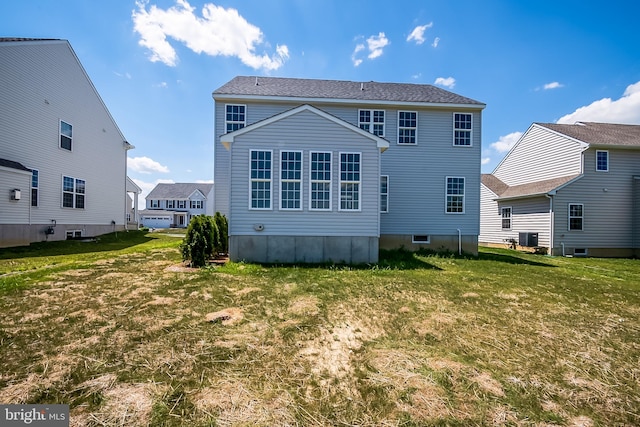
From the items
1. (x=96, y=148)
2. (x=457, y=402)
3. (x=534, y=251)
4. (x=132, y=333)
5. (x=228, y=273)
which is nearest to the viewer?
(x=457, y=402)

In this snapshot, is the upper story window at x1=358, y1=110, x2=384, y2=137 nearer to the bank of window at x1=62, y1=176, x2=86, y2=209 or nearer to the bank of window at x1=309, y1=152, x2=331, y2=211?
the bank of window at x1=309, y1=152, x2=331, y2=211

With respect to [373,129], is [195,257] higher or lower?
lower

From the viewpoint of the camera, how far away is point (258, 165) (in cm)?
946

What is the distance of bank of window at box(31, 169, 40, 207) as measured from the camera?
43.7ft

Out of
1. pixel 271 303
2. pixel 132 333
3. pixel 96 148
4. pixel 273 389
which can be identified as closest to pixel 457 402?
pixel 273 389

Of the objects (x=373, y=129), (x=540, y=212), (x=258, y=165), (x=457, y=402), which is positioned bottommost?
(x=457, y=402)

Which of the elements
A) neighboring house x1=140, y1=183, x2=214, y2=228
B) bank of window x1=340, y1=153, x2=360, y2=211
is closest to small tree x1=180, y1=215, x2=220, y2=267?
bank of window x1=340, y1=153, x2=360, y2=211

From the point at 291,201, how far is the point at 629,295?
31.8 feet

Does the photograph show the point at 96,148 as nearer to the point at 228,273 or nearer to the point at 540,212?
the point at 228,273

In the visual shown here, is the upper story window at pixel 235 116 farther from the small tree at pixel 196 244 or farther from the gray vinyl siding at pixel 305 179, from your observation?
the small tree at pixel 196 244

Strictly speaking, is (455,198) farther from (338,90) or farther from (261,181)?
(261,181)

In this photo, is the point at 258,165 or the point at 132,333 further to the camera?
the point at 258,165

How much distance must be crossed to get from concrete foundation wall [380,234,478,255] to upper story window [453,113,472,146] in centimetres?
465

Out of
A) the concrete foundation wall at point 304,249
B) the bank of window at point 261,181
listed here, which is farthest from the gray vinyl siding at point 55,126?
the bank of window at point 261,181
